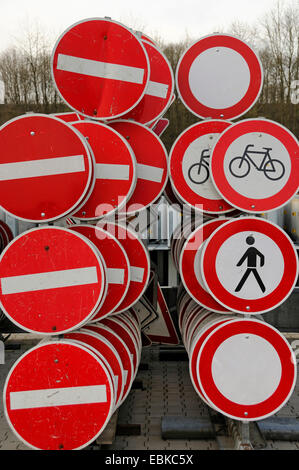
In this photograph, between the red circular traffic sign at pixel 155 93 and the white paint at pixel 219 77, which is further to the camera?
the red circular traffic sign at pixel 155 93

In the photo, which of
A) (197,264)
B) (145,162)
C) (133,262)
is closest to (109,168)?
(145,162)

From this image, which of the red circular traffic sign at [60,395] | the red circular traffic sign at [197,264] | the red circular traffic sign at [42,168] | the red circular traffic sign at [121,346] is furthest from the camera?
the red circular traffic sign at [197,264]

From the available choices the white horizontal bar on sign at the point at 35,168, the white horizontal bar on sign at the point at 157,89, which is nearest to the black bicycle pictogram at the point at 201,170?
the white horizontal bar on sign at the point at 157,89

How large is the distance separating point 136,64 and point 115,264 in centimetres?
151

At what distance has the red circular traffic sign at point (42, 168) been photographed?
3078mm

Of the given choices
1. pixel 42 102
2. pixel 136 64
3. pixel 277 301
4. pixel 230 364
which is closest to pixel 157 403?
pixel 230 364

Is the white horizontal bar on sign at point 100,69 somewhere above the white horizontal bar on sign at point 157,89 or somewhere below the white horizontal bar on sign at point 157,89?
above

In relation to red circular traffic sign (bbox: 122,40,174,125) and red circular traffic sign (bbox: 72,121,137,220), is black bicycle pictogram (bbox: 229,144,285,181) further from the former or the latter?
red circular traffic sign (bbox: 122,40,174,125)

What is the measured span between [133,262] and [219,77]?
1.62 meters

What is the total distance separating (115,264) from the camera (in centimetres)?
373

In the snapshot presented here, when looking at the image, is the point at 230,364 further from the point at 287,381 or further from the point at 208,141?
the point at 208,141

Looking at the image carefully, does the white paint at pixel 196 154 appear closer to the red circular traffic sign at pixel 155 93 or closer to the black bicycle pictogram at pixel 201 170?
the black bicycle pictogram at pixel 201 170

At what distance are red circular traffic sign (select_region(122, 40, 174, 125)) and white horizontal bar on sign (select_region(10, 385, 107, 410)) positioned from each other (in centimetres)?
228

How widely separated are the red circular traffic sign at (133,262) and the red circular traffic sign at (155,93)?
3.43 ft
